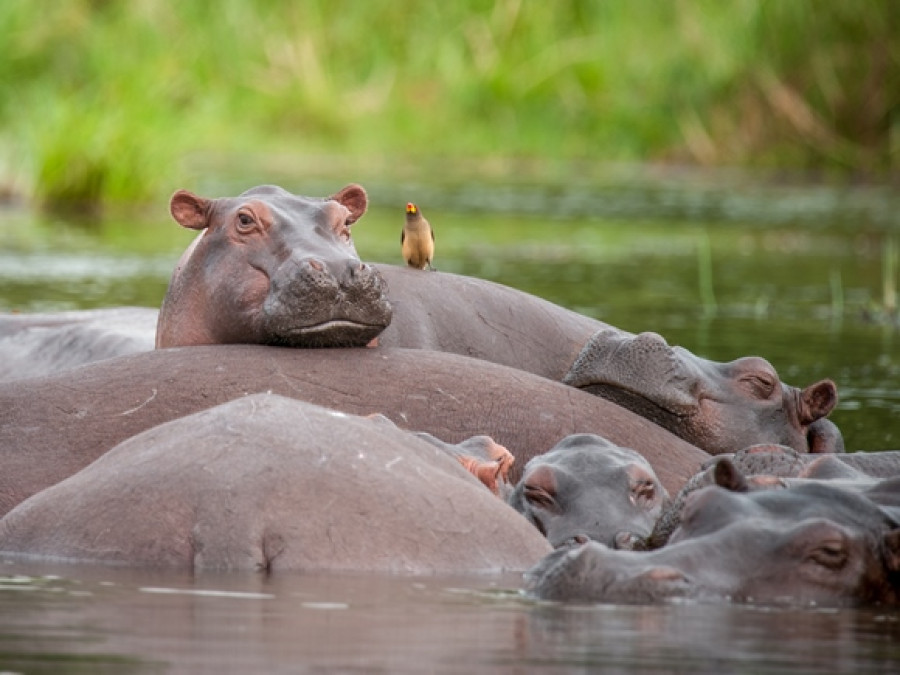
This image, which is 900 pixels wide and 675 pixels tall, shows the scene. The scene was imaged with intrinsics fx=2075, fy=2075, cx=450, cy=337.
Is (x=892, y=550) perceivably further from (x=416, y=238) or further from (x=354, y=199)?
(x=416, y=238)

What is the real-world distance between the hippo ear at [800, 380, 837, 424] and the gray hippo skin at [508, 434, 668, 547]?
1.24 metres

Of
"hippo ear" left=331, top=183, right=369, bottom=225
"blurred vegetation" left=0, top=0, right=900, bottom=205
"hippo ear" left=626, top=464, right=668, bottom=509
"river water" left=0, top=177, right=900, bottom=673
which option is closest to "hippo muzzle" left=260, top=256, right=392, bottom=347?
"hippo ear" left=331, top=183, right=369, bottom=225

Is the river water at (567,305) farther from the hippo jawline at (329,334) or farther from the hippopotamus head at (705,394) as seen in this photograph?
the hippo jawline at (329,334)

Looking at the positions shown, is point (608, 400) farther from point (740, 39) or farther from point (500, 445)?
point (740, 39)

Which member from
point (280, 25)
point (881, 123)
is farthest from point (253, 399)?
point (280, 25)

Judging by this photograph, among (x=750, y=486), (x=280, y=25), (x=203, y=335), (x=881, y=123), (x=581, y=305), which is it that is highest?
(x=280, y=25)

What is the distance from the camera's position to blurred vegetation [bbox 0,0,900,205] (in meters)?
20.7

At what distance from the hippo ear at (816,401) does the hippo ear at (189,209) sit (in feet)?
6.86

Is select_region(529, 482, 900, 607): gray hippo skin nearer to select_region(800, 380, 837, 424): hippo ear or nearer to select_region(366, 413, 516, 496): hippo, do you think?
select_region(366, 413, 516, 496): hippo

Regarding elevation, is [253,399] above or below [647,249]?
Answer: below

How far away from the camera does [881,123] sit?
81.7 feet

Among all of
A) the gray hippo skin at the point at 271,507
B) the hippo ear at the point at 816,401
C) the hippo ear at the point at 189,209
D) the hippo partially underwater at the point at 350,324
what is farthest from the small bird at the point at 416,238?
the gray hippo skin at the point at 271,507

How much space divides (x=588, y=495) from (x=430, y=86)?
2614 centimetres

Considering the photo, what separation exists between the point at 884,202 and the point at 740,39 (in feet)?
14.4
